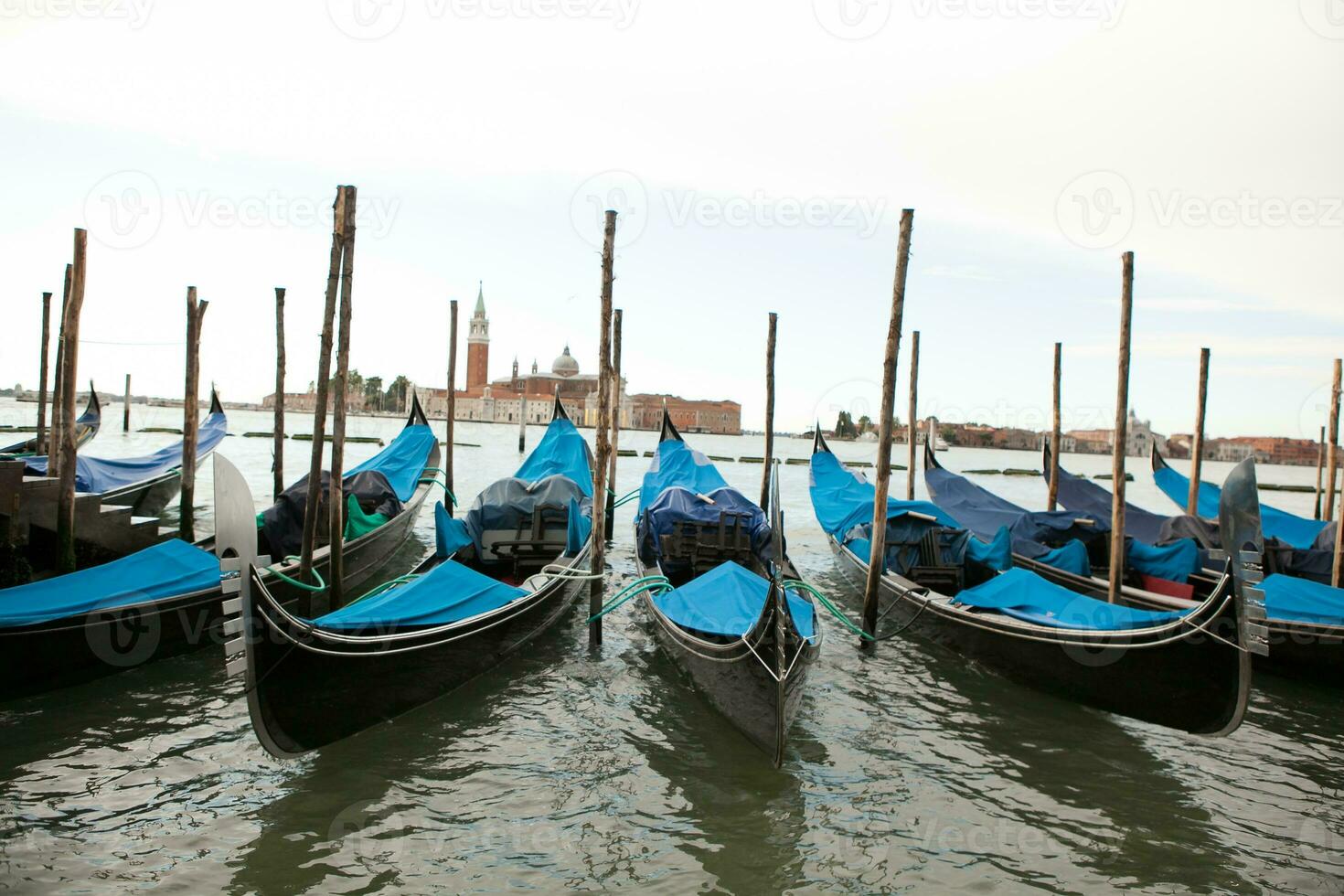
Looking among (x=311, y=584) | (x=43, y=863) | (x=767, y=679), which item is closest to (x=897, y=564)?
(x=767, y=679)

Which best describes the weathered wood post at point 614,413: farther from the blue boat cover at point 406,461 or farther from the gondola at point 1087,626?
the gondola at point 1087,626

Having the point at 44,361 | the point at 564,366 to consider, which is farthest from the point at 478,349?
the point at 44,361

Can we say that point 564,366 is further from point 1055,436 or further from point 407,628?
point 407,628

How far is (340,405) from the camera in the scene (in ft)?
18.7

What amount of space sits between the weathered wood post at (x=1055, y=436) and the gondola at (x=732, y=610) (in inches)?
199

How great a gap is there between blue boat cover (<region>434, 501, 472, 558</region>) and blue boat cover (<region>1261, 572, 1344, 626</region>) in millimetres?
5663

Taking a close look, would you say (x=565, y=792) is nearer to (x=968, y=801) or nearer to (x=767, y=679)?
(x=767, y=679)

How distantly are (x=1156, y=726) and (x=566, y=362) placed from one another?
9438 cm

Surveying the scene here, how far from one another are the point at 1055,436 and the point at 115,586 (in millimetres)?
9602

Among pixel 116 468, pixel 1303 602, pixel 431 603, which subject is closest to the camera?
pixel 431 603

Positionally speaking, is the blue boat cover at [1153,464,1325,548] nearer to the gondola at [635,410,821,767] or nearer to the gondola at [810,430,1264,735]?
the gondola at [810,430,1264,735]

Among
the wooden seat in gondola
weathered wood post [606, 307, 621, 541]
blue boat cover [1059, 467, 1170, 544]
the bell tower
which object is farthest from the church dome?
the wooden seat in gondola

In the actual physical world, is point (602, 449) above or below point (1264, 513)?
above

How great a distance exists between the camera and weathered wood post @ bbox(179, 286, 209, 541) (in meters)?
7.41
